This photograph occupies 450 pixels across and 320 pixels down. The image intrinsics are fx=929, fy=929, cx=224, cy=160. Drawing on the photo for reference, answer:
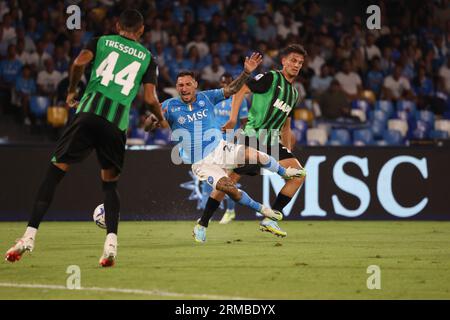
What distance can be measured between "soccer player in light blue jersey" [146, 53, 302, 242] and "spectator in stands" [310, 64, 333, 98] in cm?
768

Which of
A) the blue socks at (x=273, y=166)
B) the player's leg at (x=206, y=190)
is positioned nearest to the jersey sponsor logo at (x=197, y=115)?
the blue socks at (x=273, y=166)

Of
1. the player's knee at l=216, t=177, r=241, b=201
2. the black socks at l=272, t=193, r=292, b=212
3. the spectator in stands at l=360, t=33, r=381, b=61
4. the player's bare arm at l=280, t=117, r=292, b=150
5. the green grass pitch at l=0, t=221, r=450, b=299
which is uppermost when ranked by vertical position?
the spectator in stands at l=360, t=33, r=381, b=61

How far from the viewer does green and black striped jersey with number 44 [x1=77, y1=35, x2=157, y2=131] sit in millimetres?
8055

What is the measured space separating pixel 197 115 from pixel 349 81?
8.62 m

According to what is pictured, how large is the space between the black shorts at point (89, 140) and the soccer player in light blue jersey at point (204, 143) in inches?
97.2

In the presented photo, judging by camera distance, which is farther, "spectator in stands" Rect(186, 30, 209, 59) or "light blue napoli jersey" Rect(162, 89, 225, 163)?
"spectator in stands" Rect(186, 30, 209, 59)

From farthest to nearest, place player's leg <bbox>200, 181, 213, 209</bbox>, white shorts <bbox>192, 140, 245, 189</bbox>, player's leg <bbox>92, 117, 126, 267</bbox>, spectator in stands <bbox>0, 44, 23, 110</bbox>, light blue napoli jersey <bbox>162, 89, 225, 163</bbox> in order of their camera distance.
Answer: spectator in stands <bbox>0, 44, 23, 110</bbox> → player's leg <bbox>200, 181, 213, 209</bbox> → light blue napoli jersey <bbox>162, 89, 225, 163</bbox> → white shorts <bbox>192, 140, 245, 189</bbox> → player's leg <bbox>92, 117, 126, 267</bbox>

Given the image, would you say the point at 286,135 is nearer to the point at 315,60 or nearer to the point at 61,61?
the point at 61,61

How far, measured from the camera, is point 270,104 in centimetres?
1148

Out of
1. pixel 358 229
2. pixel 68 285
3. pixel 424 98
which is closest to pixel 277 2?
pixel 424 98

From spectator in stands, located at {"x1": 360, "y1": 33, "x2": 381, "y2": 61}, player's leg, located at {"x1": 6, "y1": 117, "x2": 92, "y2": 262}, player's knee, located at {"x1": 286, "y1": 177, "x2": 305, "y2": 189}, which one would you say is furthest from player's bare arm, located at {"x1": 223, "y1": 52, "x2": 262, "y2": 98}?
spectator in stands, located at {"x1": 360, "y1": 33, "x2": 381, "y2": 61}

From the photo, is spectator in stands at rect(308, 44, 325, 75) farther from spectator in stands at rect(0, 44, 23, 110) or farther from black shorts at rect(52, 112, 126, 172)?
black shorts at rect(52, 112, 126, 172)

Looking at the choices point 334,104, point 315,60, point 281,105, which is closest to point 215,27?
point 315,60

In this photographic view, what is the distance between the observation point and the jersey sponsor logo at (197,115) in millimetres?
10602
